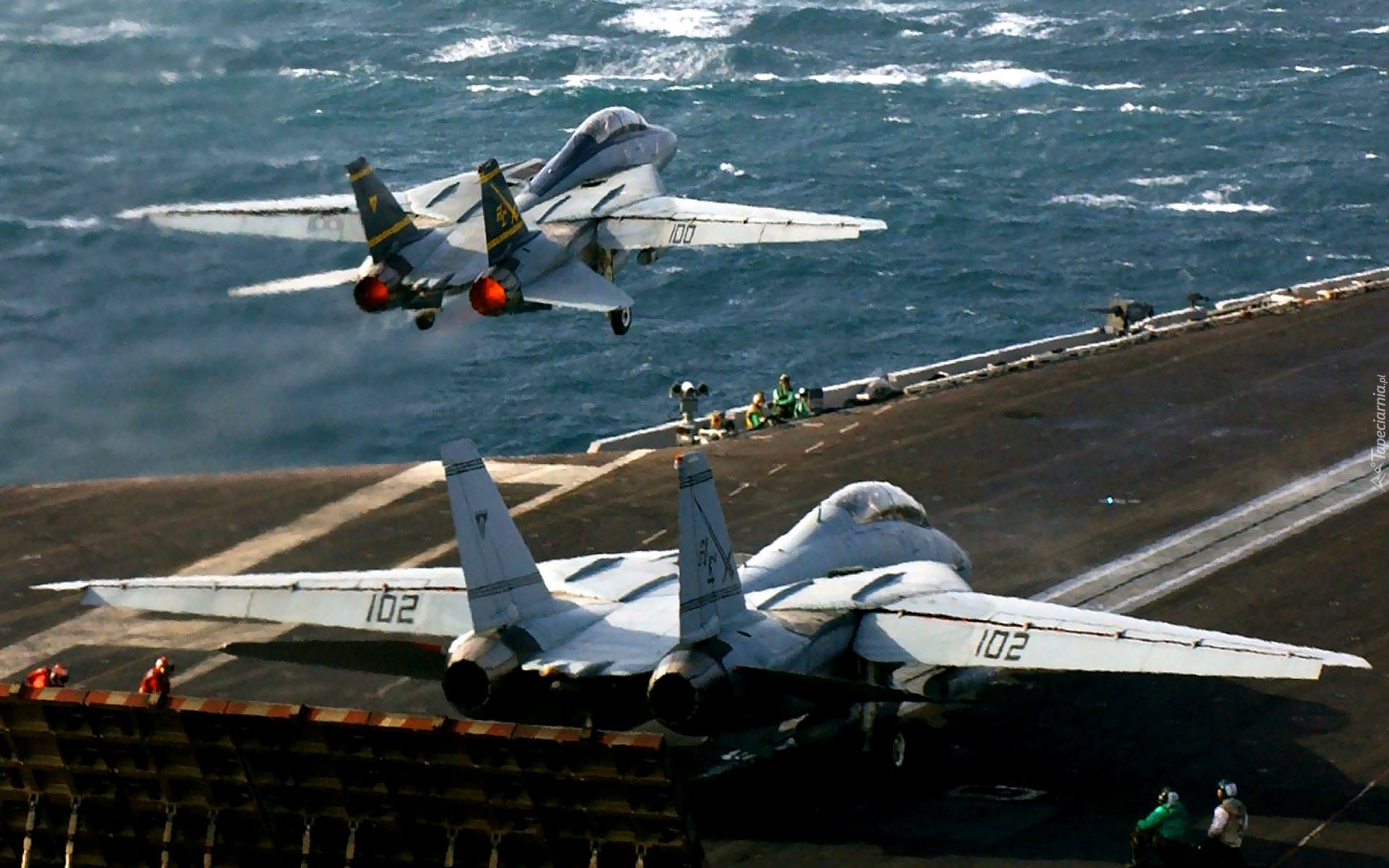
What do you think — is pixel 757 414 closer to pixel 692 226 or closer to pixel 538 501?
pixel 692 226

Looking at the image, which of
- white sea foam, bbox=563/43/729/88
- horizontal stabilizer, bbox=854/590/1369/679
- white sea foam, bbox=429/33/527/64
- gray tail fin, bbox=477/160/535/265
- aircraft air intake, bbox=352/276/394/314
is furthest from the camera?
white sea foam, bbox=429/33/527/64

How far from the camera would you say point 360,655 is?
85.7ft

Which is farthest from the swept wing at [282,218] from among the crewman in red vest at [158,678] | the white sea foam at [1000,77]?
the white sea foam at [1000,77]

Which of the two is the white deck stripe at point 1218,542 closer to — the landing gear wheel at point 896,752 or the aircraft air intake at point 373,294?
the landing gear wheel at point 896,752

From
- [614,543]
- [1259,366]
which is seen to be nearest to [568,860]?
[614,543]

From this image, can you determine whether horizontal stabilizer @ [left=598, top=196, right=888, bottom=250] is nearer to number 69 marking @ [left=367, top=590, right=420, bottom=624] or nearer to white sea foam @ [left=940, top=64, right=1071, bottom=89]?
number 69 marking @ [left=367, top=590, right=420, bottom=624]

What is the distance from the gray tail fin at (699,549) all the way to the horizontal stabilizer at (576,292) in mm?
19273

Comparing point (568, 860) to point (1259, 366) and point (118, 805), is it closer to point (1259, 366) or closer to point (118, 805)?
point (118, 805)

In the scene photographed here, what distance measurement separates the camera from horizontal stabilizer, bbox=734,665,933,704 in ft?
79.5

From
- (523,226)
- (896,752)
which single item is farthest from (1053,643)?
(523,226)

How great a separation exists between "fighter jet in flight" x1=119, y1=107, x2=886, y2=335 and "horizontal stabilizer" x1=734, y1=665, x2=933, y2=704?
63.9 feet

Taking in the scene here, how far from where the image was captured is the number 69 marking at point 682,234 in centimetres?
4900

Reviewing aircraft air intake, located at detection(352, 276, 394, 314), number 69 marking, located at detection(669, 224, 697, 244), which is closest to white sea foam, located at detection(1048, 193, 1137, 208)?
number 69 marking, located at detection(669, 224, 697, 244)

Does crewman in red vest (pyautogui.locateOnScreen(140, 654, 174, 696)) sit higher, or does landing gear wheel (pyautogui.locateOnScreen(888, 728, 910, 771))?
crewman in red vest (pyautogui.locateOnScreen(140, 654, 174, 696))
